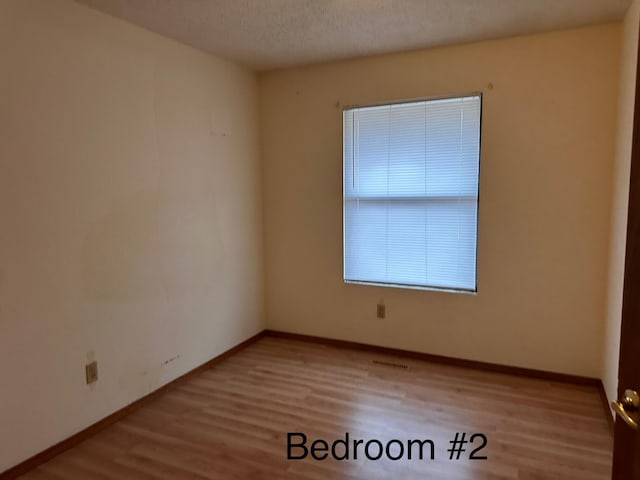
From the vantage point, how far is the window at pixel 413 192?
3.08m

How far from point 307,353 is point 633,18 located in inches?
119

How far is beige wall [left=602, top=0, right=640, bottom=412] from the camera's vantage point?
2.23m

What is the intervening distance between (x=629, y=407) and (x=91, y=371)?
2.47 metres

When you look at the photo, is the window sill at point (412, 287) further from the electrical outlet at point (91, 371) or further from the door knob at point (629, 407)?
the door knob at point (629, 407)

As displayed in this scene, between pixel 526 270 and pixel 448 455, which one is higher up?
pixel 526 270

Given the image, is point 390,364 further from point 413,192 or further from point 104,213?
point 104,213

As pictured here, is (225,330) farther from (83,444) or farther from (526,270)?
(526,270)

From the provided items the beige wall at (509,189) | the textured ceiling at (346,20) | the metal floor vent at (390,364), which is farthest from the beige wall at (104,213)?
the metal floor vent at (390,364)

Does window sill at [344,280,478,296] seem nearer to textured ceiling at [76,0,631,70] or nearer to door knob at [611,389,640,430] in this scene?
textured ceiling at [76,0,631,70]

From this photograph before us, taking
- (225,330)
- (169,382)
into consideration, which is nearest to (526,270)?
(225,330)

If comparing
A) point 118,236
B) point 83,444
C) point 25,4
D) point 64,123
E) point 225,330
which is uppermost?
point 25,4

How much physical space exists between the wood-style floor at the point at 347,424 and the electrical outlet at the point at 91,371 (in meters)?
0.31

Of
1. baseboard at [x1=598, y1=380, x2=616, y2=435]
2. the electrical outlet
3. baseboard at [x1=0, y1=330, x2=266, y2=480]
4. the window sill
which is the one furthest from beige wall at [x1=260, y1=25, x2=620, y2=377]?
the electrical outlet

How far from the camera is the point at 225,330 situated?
3.47 metres
